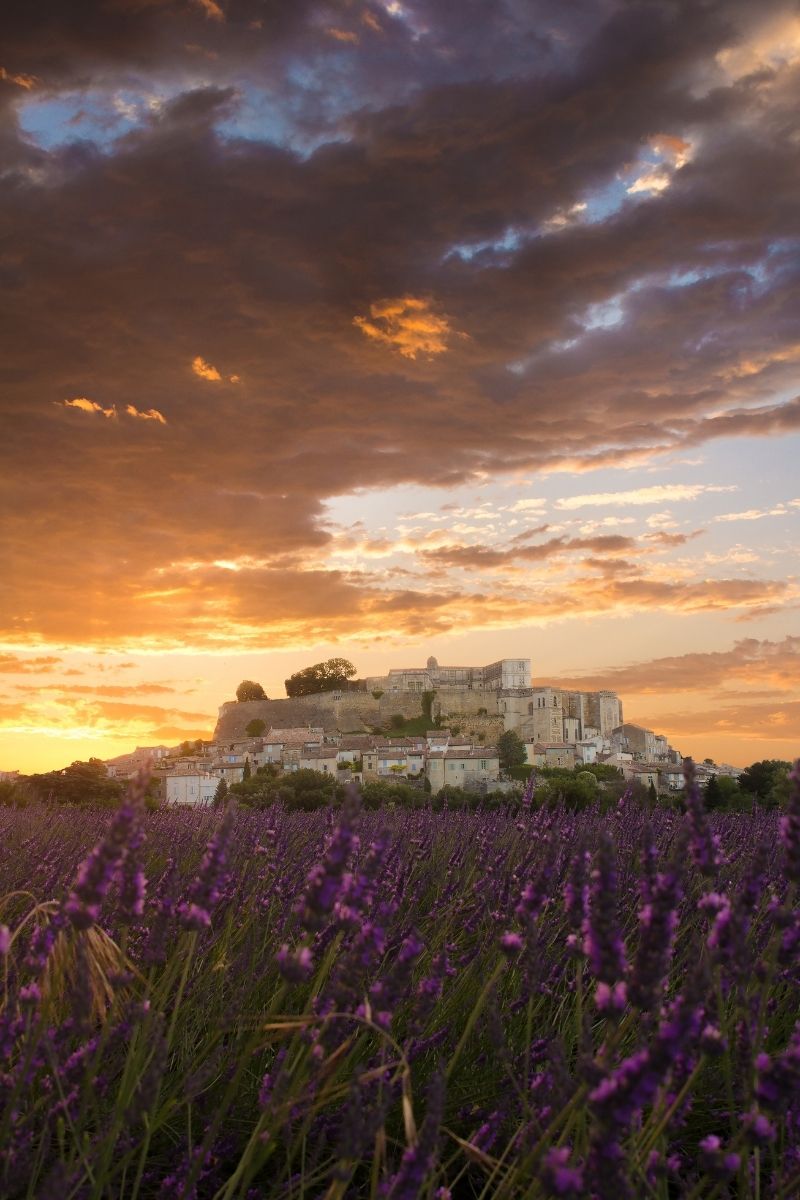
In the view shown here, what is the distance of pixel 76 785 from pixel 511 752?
47.3 m

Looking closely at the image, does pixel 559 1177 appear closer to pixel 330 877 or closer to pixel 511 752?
pixel 330 877

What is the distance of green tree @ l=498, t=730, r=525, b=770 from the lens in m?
59.8

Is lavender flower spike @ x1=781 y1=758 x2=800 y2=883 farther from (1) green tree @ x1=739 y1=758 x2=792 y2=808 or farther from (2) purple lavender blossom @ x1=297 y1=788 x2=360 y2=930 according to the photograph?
(1) green tree @ x1=739 y1=758 x2=792 y2=808

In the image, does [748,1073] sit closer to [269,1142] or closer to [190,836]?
[269,1142]

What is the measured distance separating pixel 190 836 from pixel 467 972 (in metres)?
3.69

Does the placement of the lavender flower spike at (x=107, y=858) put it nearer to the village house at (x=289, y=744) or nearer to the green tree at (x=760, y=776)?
the green tree at (x=760, y=776)

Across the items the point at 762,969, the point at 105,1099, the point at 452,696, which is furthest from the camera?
the point at 452,696

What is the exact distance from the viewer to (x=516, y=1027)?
3.05m

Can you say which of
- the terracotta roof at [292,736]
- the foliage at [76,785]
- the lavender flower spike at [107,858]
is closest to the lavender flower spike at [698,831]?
the lavender flower spike at [107,858]

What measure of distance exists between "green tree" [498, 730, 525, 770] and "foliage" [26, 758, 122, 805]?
42.8m

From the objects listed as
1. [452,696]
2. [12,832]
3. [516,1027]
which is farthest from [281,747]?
[516,1027]

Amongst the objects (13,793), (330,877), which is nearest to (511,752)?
(13,793)

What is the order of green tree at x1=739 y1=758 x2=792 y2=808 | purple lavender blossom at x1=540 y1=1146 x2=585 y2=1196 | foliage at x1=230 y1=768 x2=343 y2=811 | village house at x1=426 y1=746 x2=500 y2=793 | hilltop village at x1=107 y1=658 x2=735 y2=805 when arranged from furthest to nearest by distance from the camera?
1. hilltop village at x1=107 y1=658 x2=735 y2=805
2. village house at x1=426 y1=746 x2=500 y2=793
3. green tree at x1=739 y1=758 x2=792 y2=808
4. foliage at x1=230 y1=768 x2=343 y2=811
5. purple lavender blossom at x1=540 y1=1146 x2=585 y2=1196

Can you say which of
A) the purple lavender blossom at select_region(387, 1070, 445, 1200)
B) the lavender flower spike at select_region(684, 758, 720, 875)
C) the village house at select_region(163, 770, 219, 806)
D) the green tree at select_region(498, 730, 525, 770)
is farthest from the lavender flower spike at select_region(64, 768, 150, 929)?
the green tree at select_region(498, 730, 525, 770)
